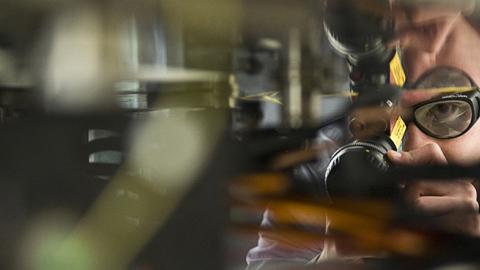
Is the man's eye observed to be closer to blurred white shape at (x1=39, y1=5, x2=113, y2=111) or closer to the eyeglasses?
the eyeglasses

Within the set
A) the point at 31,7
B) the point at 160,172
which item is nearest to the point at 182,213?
the point at 160,172

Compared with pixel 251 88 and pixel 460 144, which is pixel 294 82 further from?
pixel 460 144

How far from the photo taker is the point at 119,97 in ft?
1.11

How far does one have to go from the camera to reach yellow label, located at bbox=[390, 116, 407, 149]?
400 mm

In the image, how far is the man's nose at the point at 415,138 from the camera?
0.41m

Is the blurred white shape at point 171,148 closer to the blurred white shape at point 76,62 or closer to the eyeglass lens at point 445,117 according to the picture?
the blurred white shape at point 76,62

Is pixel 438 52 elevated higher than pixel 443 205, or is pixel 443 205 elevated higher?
pixel 438 52

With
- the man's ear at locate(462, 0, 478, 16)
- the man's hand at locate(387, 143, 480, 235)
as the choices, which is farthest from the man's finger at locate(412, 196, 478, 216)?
the man's ear at locate(462, 0, 478, 16)

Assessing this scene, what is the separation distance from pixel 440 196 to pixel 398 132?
53 mm

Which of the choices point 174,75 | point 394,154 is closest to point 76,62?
point 174,75

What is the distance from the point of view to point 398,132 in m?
0.40

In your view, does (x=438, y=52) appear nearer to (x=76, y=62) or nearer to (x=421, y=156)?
(x=421, y=156)

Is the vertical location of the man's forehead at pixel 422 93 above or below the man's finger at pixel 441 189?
above

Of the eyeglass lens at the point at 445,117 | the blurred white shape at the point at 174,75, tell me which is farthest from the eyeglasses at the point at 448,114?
the blurred white shape at the point at 174,75
